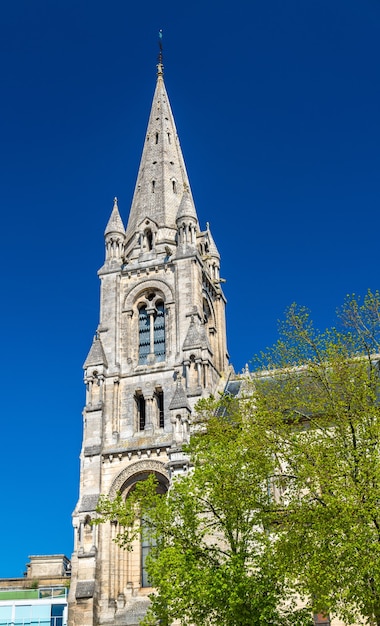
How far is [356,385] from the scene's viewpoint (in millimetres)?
24500

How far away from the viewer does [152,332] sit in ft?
152

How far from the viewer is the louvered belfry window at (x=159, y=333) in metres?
45.4

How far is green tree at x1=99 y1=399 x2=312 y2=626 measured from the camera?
2242 cm

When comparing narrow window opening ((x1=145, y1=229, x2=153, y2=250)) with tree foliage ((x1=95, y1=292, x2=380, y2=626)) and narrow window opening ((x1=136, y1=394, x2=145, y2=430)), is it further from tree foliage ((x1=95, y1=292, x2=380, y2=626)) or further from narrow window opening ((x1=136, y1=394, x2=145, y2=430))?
tree foliage ((x1=95, y1=292, x2=380, y2=626))

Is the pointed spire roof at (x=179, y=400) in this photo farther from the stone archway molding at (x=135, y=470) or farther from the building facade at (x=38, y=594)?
the building facade at (x=38, y=594)

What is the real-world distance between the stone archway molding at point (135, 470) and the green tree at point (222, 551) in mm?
13619

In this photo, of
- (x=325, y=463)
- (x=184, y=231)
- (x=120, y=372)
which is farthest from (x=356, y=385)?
(x=184, y=231)

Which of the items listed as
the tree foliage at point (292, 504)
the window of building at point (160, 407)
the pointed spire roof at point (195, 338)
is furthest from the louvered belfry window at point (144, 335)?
the tree foliage at point (292, 504)

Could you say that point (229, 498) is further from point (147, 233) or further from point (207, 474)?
point (147, 233)

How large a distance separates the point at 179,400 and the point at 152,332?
259 inches

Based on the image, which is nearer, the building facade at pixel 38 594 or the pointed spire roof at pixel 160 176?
the building facade at pixel 38 594

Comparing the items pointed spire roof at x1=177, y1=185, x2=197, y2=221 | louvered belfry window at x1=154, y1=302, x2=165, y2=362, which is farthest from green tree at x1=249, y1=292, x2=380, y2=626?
pointed spire roof at x1=177, y1=185, x2=197, y2=221

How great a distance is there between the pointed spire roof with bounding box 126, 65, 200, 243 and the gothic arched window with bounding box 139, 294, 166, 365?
248 inches

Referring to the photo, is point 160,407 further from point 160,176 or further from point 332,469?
point 332,469
